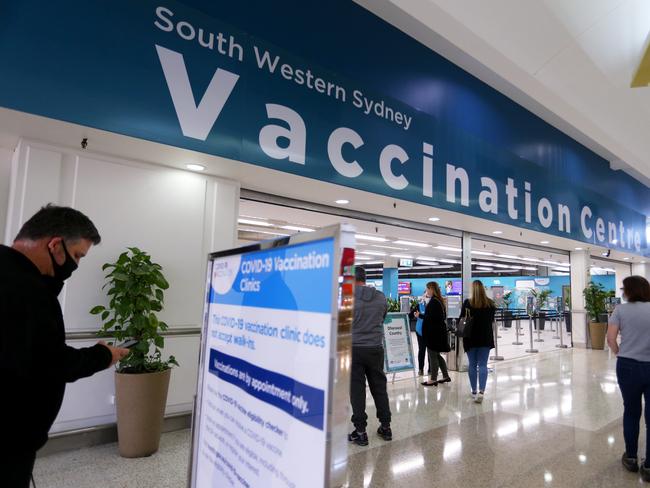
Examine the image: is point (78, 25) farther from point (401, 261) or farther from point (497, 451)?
point (401, 261)

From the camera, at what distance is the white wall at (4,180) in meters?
3.85

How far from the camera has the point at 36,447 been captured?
146 centimetres

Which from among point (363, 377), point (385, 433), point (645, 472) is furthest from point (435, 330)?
point (645, 472)

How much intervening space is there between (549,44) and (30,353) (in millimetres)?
6126

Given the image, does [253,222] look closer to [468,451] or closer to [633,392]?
[468,451]

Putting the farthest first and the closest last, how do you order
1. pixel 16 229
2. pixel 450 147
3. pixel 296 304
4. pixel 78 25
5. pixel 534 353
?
1. pixel 534 353
2. pixel 450 147
3. pixel 16 229
4. pixel 78 25
5. pixel 296 304

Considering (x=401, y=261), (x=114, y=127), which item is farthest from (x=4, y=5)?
(x=401, y=261)

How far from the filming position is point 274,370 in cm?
113

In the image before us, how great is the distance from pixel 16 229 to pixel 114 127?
1.15 meters

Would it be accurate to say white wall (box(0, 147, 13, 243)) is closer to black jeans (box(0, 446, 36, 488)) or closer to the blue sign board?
the blue sign board

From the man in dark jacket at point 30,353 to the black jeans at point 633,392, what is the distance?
3.54 metres

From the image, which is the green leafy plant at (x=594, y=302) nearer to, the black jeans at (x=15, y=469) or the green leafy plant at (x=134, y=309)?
the green leafy plant at (x=134, y=309)

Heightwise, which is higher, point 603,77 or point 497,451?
point 603,77

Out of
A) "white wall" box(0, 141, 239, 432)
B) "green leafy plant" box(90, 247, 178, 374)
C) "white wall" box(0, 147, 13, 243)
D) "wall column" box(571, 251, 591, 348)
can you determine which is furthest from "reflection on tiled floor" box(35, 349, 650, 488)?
"wall column" box(571, 251, 591, 348)
